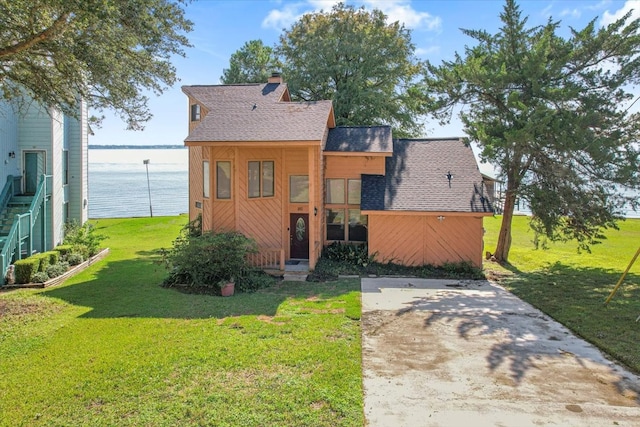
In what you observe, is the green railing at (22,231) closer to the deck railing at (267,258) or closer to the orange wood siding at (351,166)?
the deck railing at (267,258)

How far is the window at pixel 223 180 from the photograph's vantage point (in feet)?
45.4

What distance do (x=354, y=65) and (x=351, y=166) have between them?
988 centimetres

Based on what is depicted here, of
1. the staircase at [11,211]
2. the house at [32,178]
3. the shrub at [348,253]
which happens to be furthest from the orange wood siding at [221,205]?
the staircase at [11,211]

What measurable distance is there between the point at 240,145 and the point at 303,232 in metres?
3.68

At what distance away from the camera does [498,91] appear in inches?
595

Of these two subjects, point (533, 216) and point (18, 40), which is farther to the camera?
point (533, 216)

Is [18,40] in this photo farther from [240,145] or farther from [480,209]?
[480,209]

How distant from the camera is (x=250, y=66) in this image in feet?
86.7

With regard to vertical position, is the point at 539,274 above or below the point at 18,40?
below

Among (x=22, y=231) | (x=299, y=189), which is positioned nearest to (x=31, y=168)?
(x=22, y=231)

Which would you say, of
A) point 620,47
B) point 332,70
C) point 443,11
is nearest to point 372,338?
point 443,11

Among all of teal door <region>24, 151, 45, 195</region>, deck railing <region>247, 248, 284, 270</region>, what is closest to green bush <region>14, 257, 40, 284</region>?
teal door <region>24, 151, 45, 195</region>

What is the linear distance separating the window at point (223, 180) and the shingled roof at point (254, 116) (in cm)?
103

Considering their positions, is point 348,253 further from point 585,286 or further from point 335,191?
point 585,286
